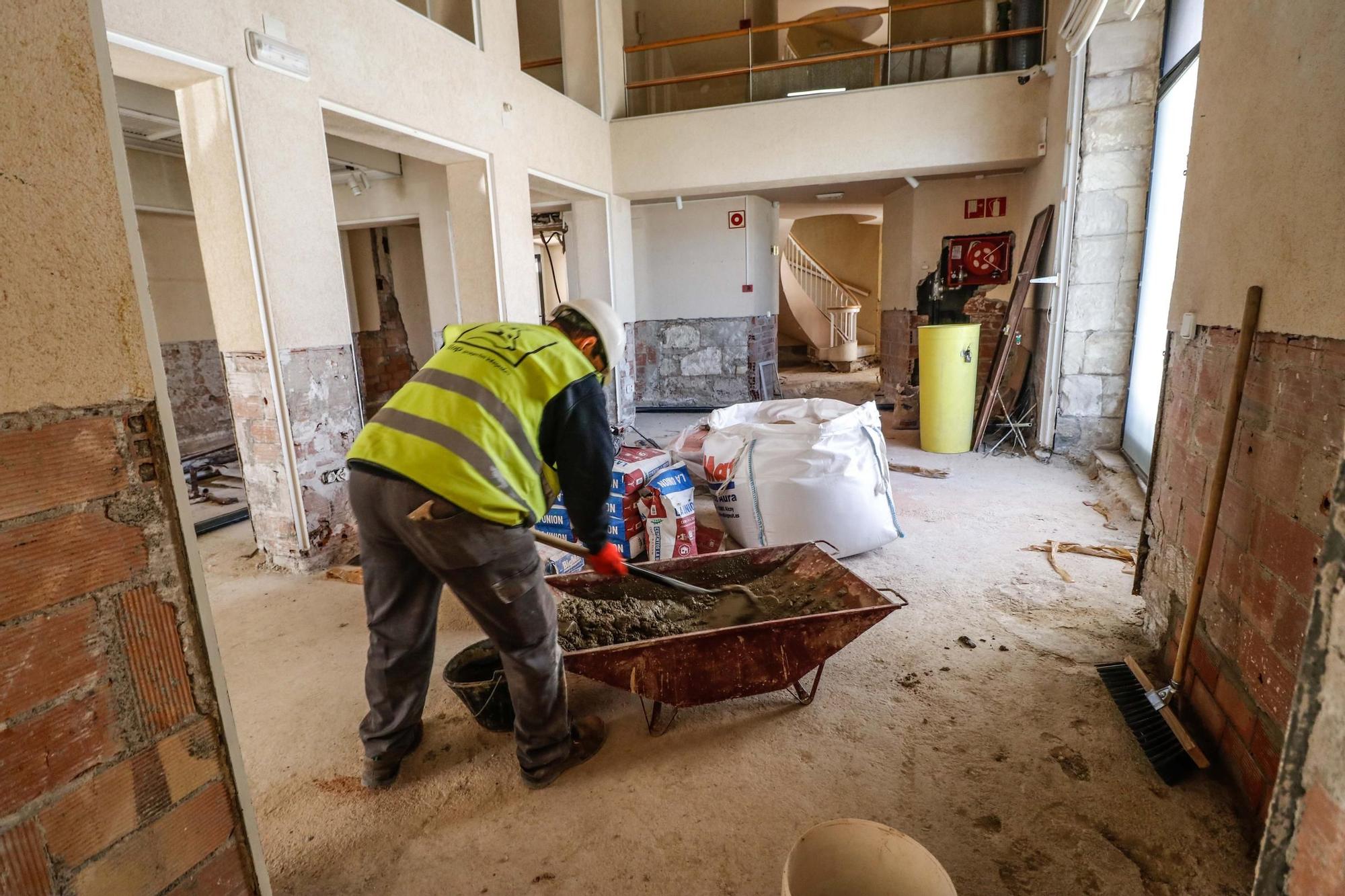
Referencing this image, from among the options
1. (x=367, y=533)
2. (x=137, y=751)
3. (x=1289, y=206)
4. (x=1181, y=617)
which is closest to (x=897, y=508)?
(x=1181, y=617)

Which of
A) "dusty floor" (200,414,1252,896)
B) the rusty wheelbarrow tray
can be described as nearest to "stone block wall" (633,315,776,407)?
"dusty floor" (200,414,1252,896)

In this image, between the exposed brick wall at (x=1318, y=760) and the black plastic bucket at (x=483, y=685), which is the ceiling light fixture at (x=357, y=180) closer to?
the black plastic bucket at (x=483, y=685)

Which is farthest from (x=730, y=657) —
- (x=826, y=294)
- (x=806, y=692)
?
(x=826, y=294)

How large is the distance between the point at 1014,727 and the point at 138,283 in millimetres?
2455

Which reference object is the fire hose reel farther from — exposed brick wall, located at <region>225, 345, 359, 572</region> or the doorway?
exposed brick wall, located at <region>225, 345, 359, 572</region>

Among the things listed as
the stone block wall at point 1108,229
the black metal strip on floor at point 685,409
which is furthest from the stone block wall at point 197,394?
the stone block wall at point 1108,229

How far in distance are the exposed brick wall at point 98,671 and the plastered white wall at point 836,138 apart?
620 centimetres

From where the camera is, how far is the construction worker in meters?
1.65

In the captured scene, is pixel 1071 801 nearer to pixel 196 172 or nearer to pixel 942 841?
pixel 942 841

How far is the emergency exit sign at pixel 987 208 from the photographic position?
684 cm

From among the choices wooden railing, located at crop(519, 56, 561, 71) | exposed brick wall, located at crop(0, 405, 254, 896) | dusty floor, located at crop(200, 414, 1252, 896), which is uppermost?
wooden railing, located at crop(519, 56, 561, 71)

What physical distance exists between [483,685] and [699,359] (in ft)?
20.9

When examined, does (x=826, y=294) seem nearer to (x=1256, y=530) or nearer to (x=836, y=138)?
(x=836, y=138)

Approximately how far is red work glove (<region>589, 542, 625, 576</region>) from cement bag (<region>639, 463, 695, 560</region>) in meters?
1.12
